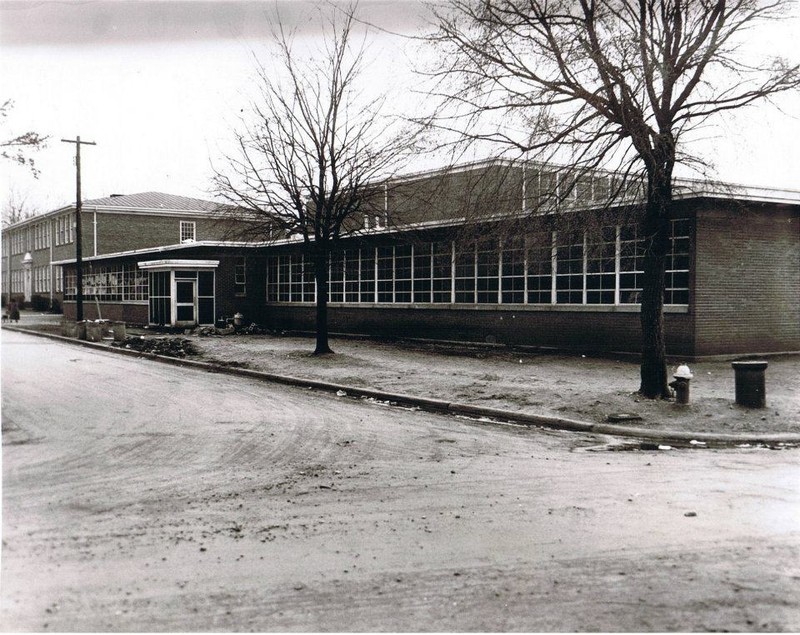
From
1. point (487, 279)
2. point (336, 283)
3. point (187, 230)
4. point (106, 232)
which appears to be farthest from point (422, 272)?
point (187, 230)

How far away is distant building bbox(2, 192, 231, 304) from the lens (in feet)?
134

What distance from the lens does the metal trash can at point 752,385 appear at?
36.3 feet

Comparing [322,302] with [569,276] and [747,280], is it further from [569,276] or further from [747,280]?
[747,280]

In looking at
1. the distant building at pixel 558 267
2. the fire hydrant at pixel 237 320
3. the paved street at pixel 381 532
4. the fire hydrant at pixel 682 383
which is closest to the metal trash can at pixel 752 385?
the fire hydrant at pixel 682 383

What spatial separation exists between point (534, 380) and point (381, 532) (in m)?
9.46

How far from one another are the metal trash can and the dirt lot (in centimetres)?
20

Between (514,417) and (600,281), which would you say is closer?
(514,417)

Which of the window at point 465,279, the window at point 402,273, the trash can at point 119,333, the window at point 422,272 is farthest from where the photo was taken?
the trash can at point 119,333

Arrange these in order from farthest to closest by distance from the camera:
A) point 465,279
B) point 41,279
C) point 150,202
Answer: point 150,202
point 41,279
point 465,279

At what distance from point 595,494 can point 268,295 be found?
89.9ft

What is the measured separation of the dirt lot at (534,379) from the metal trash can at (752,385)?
196 mm

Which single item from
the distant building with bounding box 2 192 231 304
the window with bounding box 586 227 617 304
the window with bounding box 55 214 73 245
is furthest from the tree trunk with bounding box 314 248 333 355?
the window with bounding box 55 214 73 245

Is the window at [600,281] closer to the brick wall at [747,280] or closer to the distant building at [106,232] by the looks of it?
the brick wall at [747,280]

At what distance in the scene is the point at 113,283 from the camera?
39.4 meters
